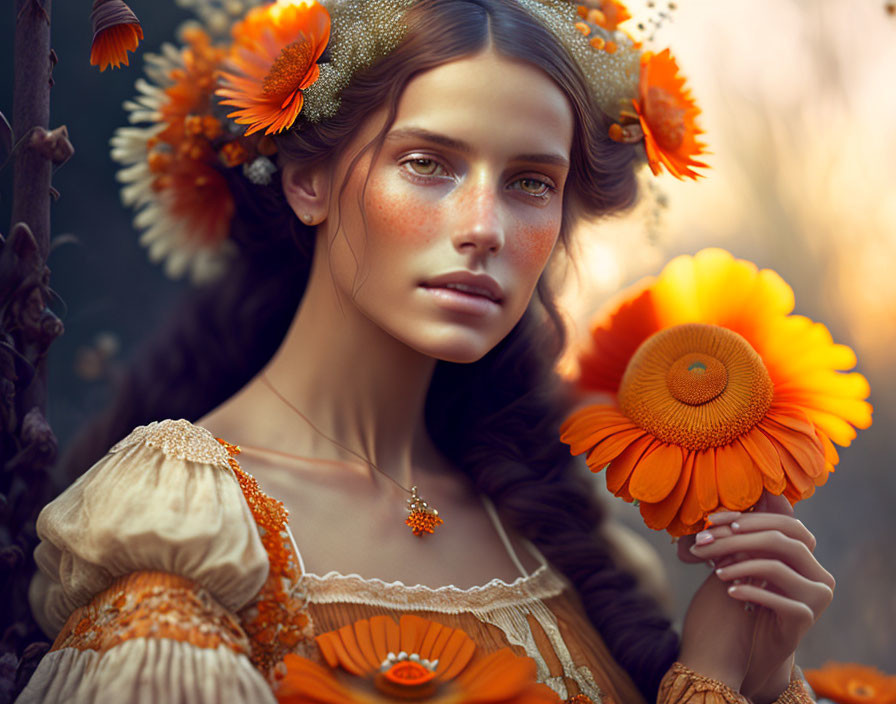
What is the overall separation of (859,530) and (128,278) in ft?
6.14

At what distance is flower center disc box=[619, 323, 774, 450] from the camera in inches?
50.1

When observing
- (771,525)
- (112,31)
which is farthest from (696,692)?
(112,31)

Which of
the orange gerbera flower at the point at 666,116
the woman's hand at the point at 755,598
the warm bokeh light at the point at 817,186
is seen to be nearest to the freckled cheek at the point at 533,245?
the orange gerbera flower at the point at 666,116

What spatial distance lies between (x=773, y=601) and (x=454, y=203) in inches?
29.3

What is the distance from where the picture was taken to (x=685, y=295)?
1.52m

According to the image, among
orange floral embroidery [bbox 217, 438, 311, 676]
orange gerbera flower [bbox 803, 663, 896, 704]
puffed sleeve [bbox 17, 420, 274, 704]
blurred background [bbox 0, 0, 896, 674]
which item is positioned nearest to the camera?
puffed sleeve [bbox 17, 420, 274, 704]

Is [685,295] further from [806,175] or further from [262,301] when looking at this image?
[806,175]

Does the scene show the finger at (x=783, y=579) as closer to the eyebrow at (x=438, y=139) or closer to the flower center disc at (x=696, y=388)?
the flower center disc at (x=696, y=388)

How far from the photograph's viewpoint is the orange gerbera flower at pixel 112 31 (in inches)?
45.9

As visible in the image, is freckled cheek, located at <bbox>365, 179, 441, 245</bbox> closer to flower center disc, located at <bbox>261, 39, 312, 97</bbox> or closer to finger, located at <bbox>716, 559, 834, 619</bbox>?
flower center disc, located at <bbox>261, 39, 312, 97</bbox>

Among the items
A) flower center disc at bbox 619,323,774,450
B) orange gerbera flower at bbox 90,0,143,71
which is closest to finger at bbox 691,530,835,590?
flower center disc at bbox 619,323,774,450

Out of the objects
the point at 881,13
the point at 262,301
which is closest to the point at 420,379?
the point at 262,301

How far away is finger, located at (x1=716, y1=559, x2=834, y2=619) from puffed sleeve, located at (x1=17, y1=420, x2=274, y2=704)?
2.19ft

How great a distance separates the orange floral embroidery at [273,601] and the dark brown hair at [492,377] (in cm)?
52
